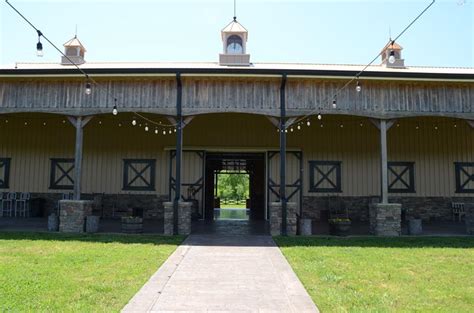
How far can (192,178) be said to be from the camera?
17.2m

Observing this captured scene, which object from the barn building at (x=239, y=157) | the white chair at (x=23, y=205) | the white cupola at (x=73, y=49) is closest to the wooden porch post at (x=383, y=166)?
the barn building at (x=239, y=157)

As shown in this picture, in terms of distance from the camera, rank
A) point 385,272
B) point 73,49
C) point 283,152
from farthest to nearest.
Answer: point 73,49 → point 283,152 → point 385,272

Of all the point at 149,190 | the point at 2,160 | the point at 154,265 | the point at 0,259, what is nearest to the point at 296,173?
the point at 149,190

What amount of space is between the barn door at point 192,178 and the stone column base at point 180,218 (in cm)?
459

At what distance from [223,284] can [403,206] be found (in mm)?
13162

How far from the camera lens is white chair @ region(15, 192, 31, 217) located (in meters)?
17.2

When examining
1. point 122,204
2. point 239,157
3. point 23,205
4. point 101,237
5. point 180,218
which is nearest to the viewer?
point 101,237

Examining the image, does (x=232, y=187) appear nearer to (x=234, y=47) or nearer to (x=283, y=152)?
(x=234, y=47)

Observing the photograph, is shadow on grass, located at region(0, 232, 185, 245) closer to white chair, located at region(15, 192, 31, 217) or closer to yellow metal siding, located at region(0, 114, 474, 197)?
yellow metal siding, located at region(0, 114, 474, 197)

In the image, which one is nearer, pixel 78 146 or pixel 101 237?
pixel 101 237

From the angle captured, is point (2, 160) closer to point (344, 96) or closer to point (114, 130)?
point (114, 130)

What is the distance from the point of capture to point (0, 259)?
802cm

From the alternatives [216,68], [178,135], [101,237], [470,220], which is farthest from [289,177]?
[101,237]

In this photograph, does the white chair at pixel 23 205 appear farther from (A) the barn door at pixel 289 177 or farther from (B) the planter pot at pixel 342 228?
(B) the planter pot at pixel 342 228
